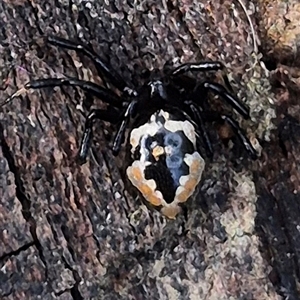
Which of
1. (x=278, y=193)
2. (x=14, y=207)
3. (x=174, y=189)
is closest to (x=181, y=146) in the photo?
(x=174, y=189)

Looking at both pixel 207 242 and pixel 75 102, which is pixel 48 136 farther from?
pixel 207 242

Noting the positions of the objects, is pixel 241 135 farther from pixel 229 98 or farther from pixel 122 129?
pixel 122 129

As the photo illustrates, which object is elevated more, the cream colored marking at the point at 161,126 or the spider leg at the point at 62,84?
the spider leg at the point at 62,84

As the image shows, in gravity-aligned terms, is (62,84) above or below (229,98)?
above

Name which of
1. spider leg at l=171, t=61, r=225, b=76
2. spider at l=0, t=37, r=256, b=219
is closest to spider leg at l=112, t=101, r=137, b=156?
spider at l=0, t=37, r=256, b=219

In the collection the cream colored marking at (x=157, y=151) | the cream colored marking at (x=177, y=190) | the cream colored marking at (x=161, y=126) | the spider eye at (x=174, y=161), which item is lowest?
the cream colored marking at (x=177, y=190)

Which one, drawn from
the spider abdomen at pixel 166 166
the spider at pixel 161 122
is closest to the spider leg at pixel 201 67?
the spider at pixel 161 122

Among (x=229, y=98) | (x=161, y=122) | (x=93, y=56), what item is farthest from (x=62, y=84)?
(x=229, y=98)

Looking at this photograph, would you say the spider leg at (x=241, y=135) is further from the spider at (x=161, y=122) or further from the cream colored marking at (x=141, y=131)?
the cream colored marking at (x=141, y=131)
